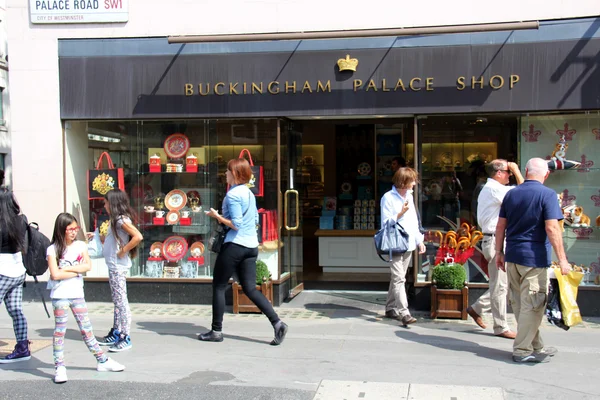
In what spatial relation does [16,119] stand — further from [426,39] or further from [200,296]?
[426,39]

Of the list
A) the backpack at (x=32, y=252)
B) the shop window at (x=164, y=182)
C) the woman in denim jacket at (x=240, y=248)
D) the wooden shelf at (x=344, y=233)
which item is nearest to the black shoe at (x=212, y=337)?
the woman in denim jacket at (x=240, y=248)

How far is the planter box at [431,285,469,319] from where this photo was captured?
7.53 m

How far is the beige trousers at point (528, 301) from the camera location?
5.67 m

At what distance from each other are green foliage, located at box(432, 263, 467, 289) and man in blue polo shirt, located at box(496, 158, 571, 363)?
1630 mm

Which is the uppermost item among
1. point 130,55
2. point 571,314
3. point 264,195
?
point 130,55

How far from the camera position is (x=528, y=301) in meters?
5.71

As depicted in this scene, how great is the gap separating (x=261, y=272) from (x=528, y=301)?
3430mm

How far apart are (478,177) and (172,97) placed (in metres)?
4.15

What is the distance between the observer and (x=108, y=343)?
646cm

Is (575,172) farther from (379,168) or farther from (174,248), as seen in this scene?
(174,248)

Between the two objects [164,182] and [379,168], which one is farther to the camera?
[379,168]

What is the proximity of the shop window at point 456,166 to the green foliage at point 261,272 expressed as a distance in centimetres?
190

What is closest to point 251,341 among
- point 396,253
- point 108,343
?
point 108,343

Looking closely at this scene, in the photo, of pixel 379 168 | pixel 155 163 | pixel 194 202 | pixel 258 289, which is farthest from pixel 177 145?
pixel 379 168
